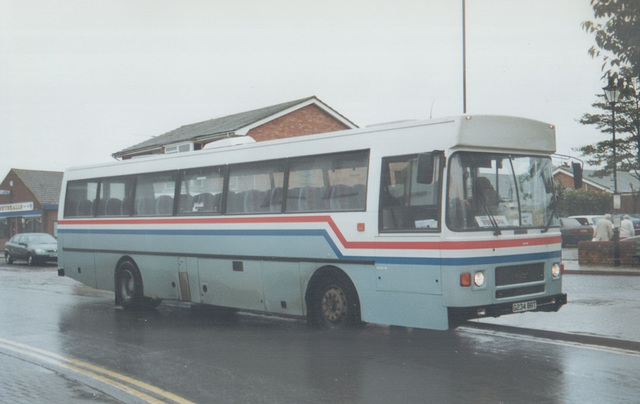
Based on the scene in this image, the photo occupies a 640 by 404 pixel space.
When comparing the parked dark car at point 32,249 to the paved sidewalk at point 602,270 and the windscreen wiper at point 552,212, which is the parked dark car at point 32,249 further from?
the windscreen wiper at point 552,212

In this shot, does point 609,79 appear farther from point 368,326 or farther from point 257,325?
point 257,325

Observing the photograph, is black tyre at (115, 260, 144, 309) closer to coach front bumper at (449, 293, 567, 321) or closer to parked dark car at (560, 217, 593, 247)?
coach front bumper at (449, 293, 567, 321)

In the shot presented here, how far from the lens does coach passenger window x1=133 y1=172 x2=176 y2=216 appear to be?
13844 millimetres

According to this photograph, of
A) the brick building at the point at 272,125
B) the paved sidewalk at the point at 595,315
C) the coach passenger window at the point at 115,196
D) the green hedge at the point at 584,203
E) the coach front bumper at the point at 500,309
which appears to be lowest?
→ the paved sidewalk at the point at 595,315

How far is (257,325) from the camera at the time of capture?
40.6ft

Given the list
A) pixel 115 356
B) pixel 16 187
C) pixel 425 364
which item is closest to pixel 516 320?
pixel 425 364

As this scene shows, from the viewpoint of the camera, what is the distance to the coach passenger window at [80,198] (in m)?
16.0

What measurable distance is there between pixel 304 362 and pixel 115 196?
316 inches

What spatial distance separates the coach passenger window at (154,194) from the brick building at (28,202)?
1758 inches

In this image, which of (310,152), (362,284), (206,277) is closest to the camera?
(362,284)

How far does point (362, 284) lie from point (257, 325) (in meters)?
2.91

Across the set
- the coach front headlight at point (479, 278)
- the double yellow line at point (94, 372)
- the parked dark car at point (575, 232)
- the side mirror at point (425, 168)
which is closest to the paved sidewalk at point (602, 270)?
the coach front headlight at point (479, 278)

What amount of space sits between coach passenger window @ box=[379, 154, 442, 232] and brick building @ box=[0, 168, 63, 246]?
50.8m

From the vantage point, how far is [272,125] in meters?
36.8
